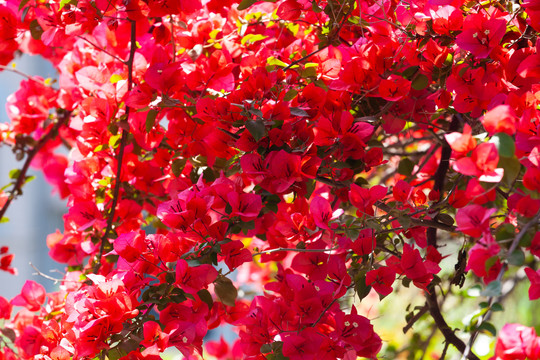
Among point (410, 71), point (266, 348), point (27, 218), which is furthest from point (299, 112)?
point (27, 218)

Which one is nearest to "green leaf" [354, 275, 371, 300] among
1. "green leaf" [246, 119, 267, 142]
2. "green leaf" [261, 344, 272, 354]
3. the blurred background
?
"green leaf" [261, 344, 272, 354]

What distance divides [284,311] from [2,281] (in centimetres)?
397

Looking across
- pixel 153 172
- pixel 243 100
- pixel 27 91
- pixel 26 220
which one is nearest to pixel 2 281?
pixel 26 220

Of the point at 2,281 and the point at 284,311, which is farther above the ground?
the point at 2,281

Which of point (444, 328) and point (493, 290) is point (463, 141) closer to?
point (493, 290)

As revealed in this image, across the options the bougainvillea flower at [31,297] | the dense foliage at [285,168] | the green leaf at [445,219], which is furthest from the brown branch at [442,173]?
the bougainvillea flower at [31,297]

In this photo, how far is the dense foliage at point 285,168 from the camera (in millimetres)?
606

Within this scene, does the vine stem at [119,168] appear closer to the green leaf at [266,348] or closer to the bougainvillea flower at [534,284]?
the green leaf at [266,348]

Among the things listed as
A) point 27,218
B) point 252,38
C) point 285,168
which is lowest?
point 285,168

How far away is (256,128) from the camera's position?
621 mm

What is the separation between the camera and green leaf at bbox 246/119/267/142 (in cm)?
62

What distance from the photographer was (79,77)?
0.84 meters

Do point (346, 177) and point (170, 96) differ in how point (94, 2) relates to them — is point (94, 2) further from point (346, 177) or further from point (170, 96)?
point (346, 177)

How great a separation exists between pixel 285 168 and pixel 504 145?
10.0 inches
